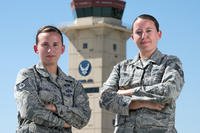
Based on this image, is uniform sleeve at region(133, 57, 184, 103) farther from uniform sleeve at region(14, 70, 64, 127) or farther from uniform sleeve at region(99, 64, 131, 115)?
uniform sleeve at region(14, 70, 64, 127)

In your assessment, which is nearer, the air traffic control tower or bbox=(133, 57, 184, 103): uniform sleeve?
bbox=(133, 57, 184, 103): uniform sleeve

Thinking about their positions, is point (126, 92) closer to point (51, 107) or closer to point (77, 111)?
point (77, 111)

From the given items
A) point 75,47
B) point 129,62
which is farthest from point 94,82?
point 129,62

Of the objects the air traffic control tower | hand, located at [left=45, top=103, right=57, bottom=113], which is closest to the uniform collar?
hand, located at [left=45, top=103, right=57, bottom=113]

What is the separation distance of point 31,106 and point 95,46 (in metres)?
64.2

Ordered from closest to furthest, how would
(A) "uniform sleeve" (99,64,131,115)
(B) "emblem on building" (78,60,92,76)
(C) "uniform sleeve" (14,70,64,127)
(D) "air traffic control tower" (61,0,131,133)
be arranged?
(C) "uniform sleeve" (14,70,64,127)
(A) "uniform sleeve" (99,64,131,115)
(D) "air traffic control tower" (61,0,131,133)
(B) "emblem on building" (78,60,92,76)

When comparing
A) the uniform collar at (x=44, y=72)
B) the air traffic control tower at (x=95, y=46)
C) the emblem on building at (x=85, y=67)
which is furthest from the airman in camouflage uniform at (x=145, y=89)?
the emblem on building at (x=85, y=67)

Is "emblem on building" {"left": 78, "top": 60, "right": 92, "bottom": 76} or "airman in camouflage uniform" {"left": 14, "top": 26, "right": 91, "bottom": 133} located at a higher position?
"airman in camouflage uniform" {"left": 14, "top": 26, "right": 91, "bottom": 133}

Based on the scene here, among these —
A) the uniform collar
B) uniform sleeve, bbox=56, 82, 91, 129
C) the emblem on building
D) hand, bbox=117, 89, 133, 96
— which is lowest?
the emblem on building

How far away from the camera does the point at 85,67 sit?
229 ft

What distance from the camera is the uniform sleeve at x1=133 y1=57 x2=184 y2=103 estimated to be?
5691 mm

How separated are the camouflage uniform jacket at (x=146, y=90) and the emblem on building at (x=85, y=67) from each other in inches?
2512

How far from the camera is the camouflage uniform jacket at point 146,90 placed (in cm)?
563

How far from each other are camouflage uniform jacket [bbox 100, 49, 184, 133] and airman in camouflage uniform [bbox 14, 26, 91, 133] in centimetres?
34
